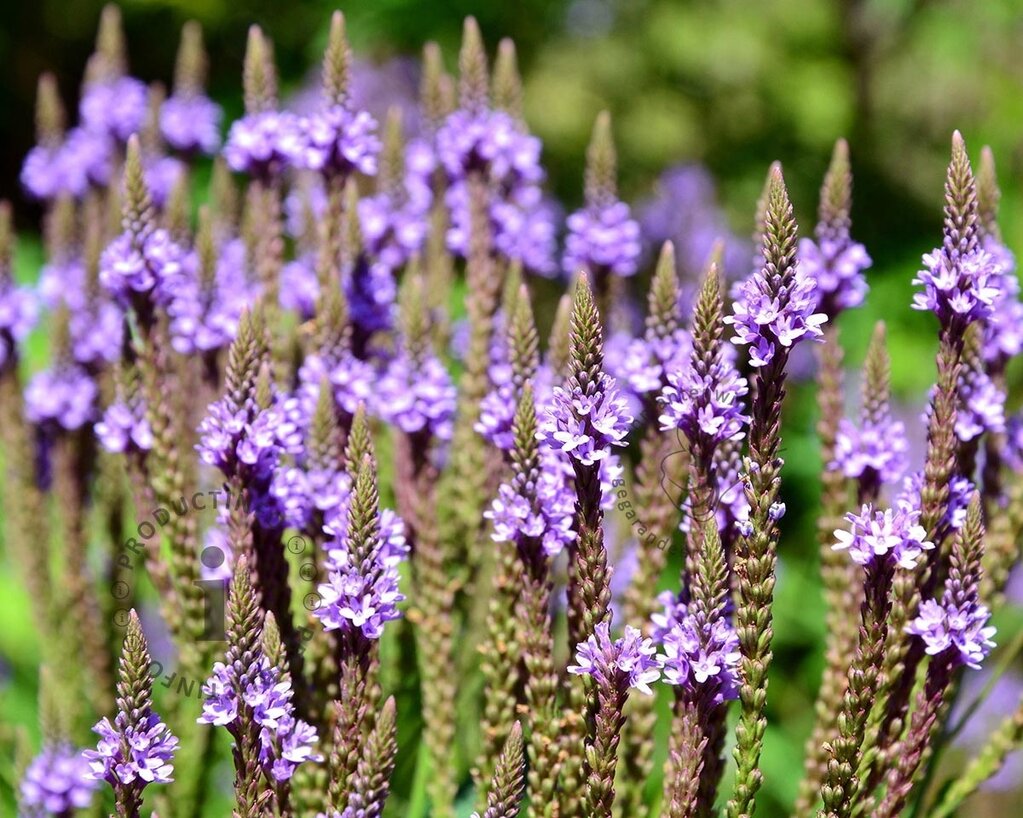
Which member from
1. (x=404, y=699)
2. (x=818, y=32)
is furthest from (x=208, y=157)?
(x=404, y=699)

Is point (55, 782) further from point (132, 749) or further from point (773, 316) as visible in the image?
point (773, 316)

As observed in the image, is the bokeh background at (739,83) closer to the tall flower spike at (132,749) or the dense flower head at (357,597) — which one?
the dense flower head at (357,597)

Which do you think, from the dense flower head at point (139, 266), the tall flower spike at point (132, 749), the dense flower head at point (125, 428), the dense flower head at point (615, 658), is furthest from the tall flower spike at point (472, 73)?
the tall flower spike at point (132, 749)

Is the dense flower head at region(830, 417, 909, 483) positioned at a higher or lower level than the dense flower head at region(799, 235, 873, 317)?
lower

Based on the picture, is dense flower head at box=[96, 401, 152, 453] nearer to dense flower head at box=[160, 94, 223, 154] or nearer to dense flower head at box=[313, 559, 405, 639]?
dense flower head at box=[313, 559, 405, 639]

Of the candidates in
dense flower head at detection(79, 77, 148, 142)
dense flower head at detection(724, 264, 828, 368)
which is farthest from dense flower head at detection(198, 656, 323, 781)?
dense flower head at detection(79, 77, 148, 142)

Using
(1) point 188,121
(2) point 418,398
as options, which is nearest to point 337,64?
(2) point 418,398
